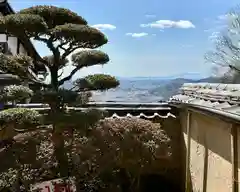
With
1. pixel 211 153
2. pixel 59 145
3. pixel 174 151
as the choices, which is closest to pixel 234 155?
pixel 211 153

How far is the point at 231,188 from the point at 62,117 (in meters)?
2.89

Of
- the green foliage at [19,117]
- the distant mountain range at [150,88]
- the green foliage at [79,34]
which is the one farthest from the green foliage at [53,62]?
the distant mountain range at [150,88]

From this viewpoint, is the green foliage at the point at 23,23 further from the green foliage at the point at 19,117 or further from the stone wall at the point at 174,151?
the stone wall at the point at 174,151

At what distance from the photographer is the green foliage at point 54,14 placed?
5.96 metres

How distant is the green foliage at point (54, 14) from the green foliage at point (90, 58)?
56 cm

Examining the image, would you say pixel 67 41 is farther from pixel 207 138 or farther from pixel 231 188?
pixel 231 188

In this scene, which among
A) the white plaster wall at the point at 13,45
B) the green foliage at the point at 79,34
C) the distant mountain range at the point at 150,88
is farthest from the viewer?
the white plaster wall at the point at 13,45

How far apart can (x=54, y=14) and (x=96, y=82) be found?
137cm

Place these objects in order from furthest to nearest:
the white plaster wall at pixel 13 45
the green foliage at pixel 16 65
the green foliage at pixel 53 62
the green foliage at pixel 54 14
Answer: the white plaster wall at pixel 13 45
the green foliage at pixel 53 62
the green foliage at pixel 54 14
the green foliage at pixel 16 65

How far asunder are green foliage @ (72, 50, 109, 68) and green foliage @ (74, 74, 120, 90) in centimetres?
25

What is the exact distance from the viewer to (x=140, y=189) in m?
8.74

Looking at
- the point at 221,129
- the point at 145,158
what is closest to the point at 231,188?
the point at 221,129

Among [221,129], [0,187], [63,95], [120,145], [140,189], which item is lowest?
[140,189]

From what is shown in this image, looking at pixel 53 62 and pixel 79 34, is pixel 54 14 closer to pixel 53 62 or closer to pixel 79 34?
pixel 79 34
